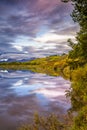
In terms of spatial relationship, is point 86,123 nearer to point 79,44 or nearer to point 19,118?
point 79,44

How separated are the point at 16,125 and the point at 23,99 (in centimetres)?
1573

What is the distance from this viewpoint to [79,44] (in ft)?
85.3

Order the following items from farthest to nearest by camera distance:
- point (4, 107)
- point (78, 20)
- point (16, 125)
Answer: point (4, 107)
point (16, 125)
point (78, 20)

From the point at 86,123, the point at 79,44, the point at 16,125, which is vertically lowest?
the point at 16,125

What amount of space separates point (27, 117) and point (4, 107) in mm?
7423

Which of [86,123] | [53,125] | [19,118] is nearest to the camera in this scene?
[86,123]

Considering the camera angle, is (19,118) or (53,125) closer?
(53,125)

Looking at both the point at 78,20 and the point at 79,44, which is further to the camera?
the point at 79,44

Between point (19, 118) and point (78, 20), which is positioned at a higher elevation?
point (78, 20)

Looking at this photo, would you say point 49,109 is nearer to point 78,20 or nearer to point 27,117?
point 27,117

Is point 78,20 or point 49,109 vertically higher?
point 78,20

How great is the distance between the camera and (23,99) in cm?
4153

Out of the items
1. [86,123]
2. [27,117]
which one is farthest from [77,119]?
[27,117]

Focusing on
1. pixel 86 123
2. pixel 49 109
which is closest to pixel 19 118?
pixel 49 109
